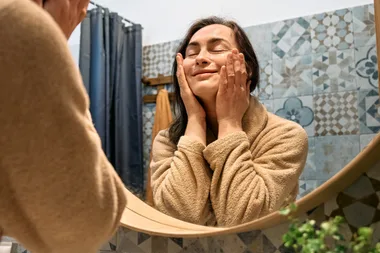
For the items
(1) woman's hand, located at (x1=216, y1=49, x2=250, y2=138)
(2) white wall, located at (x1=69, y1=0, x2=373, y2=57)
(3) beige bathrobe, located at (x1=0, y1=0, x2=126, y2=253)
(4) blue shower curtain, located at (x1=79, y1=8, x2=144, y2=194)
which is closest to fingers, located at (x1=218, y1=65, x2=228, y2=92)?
(1) woman's hand, located at (x1=216, y1=49, x2=250, y2=138)

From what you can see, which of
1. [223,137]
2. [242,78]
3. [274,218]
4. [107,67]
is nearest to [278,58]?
[242,78]

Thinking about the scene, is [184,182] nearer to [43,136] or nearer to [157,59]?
[157,59]

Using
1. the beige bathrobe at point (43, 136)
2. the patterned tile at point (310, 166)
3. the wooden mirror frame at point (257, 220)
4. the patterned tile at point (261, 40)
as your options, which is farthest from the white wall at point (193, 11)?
the beige bathrobe at point (43, 136)

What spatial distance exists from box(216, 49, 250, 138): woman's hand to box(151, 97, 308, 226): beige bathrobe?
2 centimetres

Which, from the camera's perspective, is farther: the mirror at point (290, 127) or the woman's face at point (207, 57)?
the woman's face at point (207, 57)

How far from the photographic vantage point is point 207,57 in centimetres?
81

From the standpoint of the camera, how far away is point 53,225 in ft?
1.32

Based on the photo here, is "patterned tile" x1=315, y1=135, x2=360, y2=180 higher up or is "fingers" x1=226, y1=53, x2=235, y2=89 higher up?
"fingers" x1=226, y1=53, x2=235, y2=89

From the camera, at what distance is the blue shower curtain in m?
0.91

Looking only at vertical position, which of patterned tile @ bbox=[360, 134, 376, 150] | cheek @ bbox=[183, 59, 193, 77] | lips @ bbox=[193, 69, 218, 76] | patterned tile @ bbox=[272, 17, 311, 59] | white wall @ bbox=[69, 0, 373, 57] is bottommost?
patterned tile @ bbox=[360, 134, 376, 150]

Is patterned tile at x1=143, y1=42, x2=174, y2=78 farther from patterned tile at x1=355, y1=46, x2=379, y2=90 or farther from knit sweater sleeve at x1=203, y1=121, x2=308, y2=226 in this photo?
patterned tile at x1=355, y1=46, x2=379, y2=90

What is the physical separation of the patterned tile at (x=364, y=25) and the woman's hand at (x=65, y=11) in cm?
43

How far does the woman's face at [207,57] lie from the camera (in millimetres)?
793

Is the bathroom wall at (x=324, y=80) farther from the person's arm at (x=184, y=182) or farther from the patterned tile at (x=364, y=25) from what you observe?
the person's arm at (x=184, y=182)
